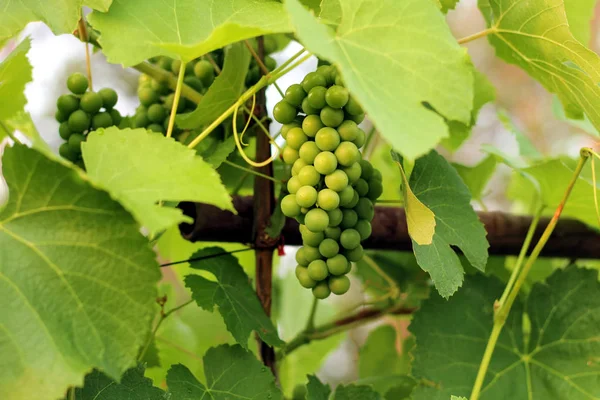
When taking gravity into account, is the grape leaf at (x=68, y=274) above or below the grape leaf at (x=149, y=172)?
below

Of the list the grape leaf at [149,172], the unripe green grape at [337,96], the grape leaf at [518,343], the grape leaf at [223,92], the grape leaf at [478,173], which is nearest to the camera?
the grape leaf at [149,172]

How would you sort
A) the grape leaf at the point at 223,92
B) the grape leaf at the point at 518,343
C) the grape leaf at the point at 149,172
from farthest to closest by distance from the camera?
1. the grape leaf at the point at 518,343
2. the grape leaf at the point at 223,92
3. the grape leaf at the point at 149,172

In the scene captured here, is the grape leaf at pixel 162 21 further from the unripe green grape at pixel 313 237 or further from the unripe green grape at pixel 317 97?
the unripe green grape at pixel 313 237

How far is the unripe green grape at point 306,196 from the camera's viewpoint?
0.56 metres

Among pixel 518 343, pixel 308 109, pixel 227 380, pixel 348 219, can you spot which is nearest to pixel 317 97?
pixel 308 109

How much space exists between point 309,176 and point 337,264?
0.10 m

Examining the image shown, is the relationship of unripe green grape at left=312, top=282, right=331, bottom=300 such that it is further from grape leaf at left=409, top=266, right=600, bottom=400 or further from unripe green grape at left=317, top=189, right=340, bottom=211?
grape leaf at left=409, top=266, right=600, bottom=400

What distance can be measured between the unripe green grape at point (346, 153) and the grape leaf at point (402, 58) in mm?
106

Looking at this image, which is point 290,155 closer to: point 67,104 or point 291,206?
point 291,206

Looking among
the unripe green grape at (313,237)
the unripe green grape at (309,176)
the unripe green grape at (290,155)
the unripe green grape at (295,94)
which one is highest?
the unripe green grape at (295,94)

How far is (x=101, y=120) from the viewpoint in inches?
28.8

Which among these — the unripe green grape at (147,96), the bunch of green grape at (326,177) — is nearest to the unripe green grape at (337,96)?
the bunch of green grape at (326,177)

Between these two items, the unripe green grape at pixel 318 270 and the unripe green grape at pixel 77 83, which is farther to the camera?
the unripe green grape at pixel 77 83

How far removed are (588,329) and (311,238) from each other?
17.8 inches
